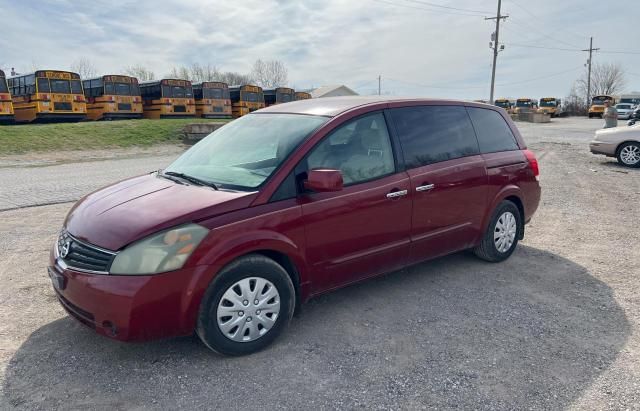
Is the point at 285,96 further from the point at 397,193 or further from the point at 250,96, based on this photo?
the point at 397,193

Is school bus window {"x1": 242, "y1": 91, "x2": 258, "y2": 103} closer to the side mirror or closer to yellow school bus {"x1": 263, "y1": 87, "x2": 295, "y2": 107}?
yellow school bus {"x1": 263, "y1": 87, "x2": 295, "y2": 107}

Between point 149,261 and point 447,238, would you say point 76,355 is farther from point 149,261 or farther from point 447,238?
point 447,238

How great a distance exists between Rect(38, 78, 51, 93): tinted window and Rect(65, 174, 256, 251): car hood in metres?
22.4

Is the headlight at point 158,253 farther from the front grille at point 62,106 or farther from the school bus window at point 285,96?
the school bus window at point 285,96

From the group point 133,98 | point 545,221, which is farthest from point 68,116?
point 545,221

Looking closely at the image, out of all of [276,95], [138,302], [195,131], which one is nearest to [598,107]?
[276,95]

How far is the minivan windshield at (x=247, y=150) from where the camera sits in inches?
138

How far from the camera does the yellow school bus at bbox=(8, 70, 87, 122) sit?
73.0ft

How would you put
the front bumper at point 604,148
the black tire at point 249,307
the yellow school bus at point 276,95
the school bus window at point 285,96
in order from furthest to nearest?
1. the school bus window at point 285,96
2. the yellow school bus at point 276,95
3. the front bumper at point 604,148
4. the black tire at point 249,307

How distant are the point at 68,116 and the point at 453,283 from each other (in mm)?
24216

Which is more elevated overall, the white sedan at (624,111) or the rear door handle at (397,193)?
the white sedan at (624,111)

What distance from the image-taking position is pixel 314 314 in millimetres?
3906

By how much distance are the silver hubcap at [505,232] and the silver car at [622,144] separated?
9.99m

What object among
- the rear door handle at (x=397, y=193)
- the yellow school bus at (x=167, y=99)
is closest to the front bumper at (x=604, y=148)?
the rear door handle at (x=397, y=193)
